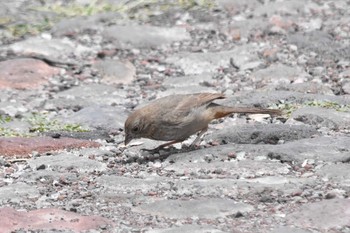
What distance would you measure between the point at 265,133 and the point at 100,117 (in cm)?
131

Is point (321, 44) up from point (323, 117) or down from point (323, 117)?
down

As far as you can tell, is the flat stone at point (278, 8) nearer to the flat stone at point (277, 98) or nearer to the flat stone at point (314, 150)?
the flat stone at point (277, 98)

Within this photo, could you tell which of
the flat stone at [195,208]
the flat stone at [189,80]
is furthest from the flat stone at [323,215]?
the flat stone at [189,80]

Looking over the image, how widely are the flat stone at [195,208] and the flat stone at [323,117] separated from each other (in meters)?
1.70

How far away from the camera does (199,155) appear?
18.8 feet

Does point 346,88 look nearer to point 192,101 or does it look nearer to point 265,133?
point 265,133

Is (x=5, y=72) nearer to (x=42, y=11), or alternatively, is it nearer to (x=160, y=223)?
(x=42, y=11)

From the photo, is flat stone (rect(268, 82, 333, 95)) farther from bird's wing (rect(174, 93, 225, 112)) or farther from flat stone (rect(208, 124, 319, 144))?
bird's wing (rect(174, 93, 225, 112))

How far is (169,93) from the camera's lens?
24.4 ft

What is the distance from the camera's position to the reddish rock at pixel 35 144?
6051 millimetres

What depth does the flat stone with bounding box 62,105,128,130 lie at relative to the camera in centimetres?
674

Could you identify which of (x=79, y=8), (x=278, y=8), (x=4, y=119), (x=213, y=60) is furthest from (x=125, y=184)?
(x=79, y=8)

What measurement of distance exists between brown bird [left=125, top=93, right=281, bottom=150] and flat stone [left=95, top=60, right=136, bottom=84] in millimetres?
1889

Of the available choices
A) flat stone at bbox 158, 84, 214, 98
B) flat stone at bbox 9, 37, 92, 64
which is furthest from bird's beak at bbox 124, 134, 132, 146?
flat stone at bbox 9, 37, 92, 64
